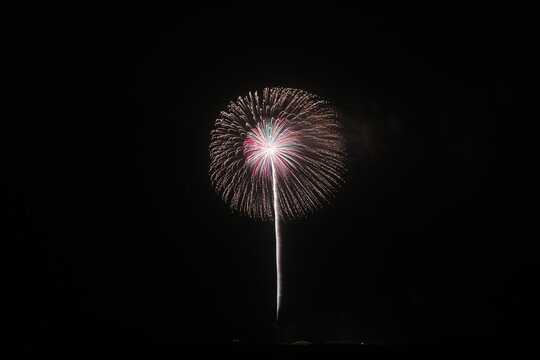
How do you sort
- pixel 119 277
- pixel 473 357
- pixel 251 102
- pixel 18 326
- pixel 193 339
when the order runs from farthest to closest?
pixel 119 277, pixel 251 102, pixel 18 326, pixel 193 339, pixel 473 357

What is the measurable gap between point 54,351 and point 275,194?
614 centimetres

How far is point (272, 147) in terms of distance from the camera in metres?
10.6

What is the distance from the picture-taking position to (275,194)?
35.7 feet

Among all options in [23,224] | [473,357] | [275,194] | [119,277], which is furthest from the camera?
[119,277]

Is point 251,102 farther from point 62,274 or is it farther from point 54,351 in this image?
point 62,274

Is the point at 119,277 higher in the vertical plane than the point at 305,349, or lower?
higher

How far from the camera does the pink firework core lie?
10516 millimetres

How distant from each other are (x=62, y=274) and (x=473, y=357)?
11.5 meters

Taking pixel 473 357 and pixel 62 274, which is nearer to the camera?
pixel 473 357

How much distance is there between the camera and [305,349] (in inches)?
248

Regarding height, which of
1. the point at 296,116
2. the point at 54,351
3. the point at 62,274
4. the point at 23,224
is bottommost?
the point at 54,351

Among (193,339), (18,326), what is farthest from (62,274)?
(193,339)

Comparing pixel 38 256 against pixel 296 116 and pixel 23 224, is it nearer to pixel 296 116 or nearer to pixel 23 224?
pixel 23 224

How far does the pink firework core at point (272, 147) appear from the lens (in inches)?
414
